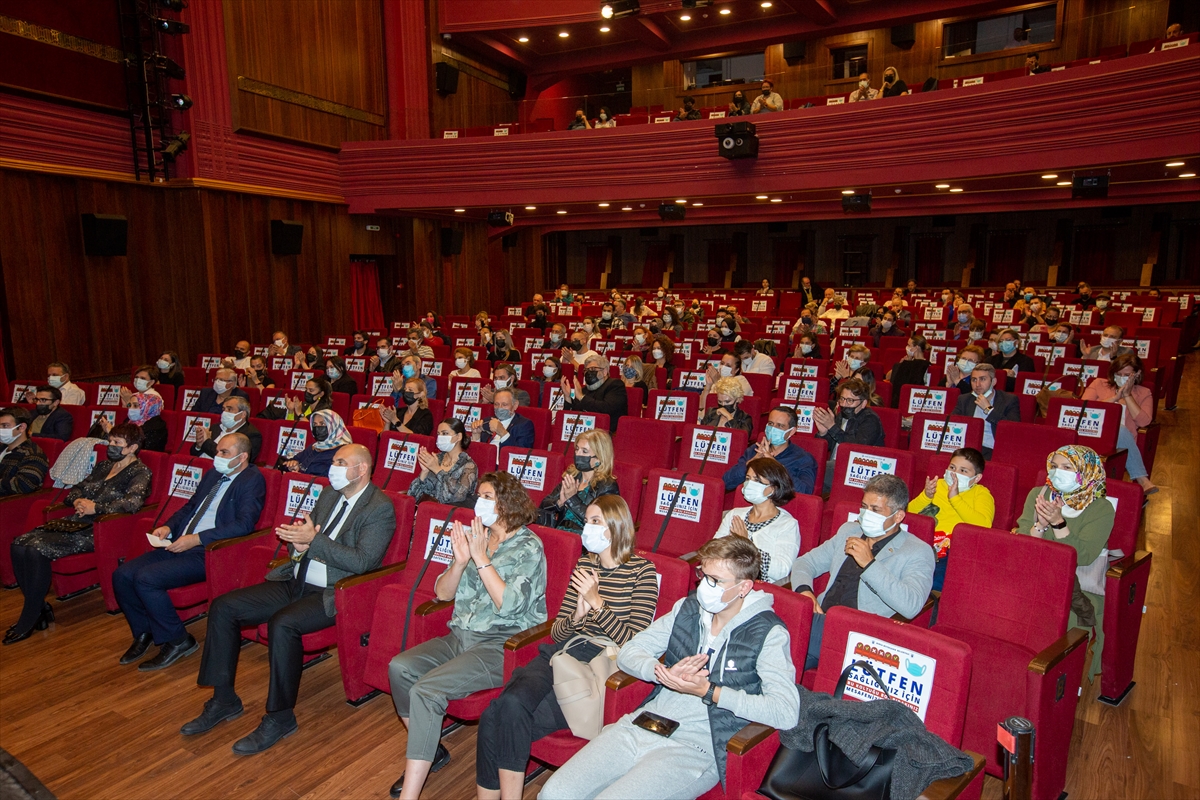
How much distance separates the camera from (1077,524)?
3635 mm

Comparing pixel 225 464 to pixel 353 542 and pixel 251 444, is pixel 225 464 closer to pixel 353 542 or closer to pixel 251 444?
pixel 353 542

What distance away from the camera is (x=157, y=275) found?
40.7 feet

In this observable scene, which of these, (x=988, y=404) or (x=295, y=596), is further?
(x=988, y=404)

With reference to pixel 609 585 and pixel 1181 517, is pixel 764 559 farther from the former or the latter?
pixel 1181 517

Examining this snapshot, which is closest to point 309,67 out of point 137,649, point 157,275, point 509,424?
point 157,275

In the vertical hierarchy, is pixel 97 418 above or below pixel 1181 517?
above

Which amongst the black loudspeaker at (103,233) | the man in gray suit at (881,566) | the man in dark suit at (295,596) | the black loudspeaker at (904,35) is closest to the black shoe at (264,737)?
the man in dark suit at (295,596)

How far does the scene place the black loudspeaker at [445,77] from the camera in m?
17.1

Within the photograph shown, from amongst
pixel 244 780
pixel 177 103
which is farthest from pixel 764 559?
pixel 177 103

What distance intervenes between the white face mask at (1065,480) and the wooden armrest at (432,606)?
2.94m

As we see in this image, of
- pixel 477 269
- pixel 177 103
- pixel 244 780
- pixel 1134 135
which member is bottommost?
pixel 244 780

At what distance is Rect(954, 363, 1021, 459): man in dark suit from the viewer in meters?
6.13

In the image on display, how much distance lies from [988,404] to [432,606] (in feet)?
15.9

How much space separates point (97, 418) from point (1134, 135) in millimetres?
12582
